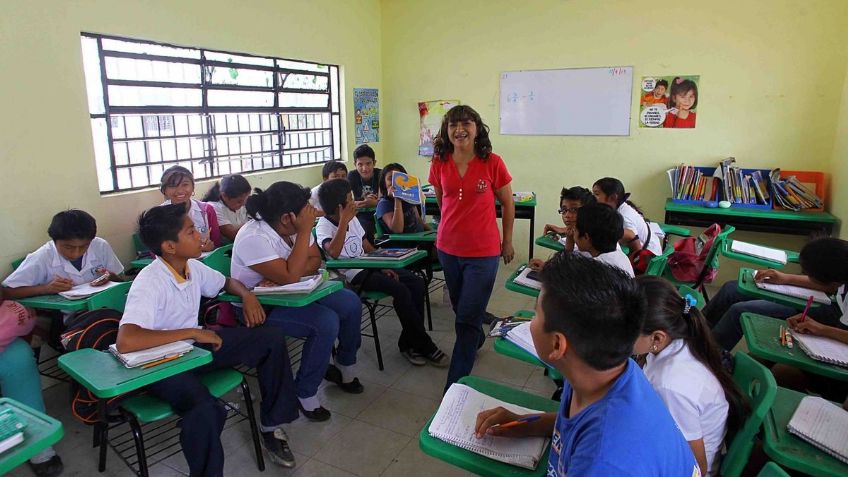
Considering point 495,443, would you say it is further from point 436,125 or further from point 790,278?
point 436,125

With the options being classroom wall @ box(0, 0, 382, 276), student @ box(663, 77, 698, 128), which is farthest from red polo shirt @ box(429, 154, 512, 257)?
student @ box(663, 77, 698, 128)

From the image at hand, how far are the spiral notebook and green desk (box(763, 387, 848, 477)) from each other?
19 mm

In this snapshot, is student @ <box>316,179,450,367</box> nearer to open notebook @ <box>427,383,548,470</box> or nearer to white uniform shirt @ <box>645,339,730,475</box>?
open notebook @ <box>427,383,548,470</box>

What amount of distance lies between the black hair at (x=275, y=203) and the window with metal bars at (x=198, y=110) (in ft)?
4.68

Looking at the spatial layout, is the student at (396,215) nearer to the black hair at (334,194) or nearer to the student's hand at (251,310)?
the black hair at (334,194)

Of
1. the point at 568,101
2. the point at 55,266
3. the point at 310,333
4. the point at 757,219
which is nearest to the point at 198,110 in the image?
the point at 55,266

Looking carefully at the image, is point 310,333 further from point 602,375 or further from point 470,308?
point 602,375

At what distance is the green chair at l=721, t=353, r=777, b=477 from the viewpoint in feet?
4.16

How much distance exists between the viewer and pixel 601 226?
7.41 ft

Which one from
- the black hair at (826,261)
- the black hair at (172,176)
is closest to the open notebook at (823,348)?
the black hair at (826,261)

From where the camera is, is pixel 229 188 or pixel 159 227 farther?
pixel 229 188

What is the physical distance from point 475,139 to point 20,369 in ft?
7.54

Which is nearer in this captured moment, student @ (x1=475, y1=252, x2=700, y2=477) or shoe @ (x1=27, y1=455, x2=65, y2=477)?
student @ (x1=475, y1=252, x2=700, y2=477)

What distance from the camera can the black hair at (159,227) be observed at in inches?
80.1
